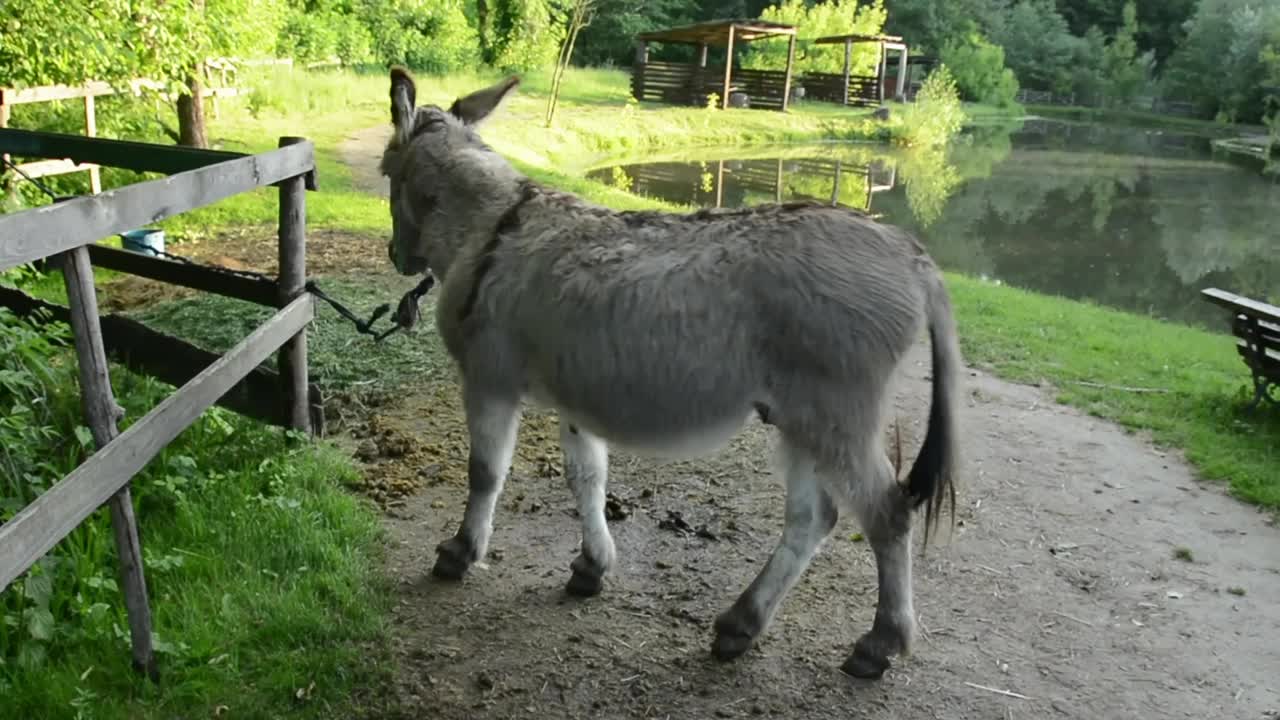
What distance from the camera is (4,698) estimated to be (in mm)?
2900

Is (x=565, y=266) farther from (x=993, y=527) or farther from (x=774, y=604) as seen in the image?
(x=993, y=527)

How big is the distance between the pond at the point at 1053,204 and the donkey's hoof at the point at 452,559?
6.70 meters

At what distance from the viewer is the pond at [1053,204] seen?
597 inches

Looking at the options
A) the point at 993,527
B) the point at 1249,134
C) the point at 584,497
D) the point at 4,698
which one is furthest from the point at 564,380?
the point at 1249,134

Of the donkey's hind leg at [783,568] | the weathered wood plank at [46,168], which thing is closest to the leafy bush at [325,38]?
the weathered wood plank at [46,168]

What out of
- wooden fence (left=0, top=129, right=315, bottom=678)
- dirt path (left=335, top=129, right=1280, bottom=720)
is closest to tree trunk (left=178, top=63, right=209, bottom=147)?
wooden fence (left=0, top=129, right=315, bottom=678)

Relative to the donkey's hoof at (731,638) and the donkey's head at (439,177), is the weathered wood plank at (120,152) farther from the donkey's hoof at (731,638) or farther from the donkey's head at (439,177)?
the donkey's hoof at (731,638)

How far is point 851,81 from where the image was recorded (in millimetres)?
39000

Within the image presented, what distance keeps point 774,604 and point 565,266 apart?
152cm

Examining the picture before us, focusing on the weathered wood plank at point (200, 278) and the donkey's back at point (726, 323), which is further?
the weathered wood plank at point (200, 278)

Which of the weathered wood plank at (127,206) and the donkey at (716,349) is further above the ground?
the weathered wood plank at (127,206)

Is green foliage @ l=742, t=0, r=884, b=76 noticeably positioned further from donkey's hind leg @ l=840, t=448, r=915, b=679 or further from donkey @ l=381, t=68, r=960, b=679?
donkey's hind leg @ l=840, t=448, r=915, b=679

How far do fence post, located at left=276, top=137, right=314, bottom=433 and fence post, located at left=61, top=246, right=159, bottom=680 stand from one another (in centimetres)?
165

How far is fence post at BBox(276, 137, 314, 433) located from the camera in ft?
14.8
